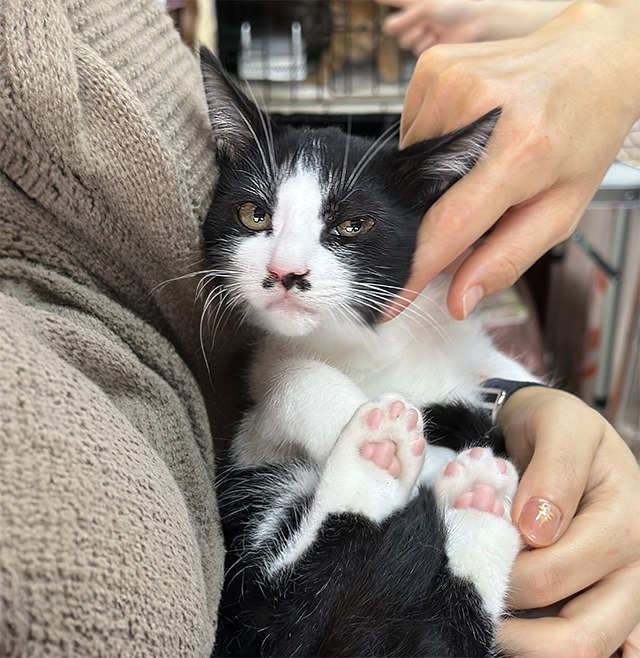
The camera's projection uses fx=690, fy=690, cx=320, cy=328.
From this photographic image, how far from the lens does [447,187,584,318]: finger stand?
80 cm

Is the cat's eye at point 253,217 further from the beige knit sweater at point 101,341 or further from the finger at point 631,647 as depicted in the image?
the finger at point 631,647

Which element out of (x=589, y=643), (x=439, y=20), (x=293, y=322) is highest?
(x=439, y=20)

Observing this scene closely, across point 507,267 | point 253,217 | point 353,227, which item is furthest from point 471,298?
point 253,217

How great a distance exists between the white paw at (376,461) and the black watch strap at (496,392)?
21 centimetres

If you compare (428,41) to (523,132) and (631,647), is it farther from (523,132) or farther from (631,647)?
(631,647)

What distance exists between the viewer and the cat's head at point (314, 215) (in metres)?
0.78

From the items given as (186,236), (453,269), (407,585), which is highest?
(186,236)

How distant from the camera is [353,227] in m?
0.82

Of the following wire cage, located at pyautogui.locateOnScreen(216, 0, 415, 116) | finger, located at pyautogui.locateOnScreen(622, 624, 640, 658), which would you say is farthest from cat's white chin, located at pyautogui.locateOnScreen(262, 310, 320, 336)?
wire cage, located at pyautogui.locateOnScreen(216, 0, 415, 116)

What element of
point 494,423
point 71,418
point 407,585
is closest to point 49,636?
point 71,418

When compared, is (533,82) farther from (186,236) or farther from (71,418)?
(71,418)

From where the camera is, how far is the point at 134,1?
0.73m

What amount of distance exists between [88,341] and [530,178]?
51 cm

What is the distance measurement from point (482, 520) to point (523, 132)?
424 mm
